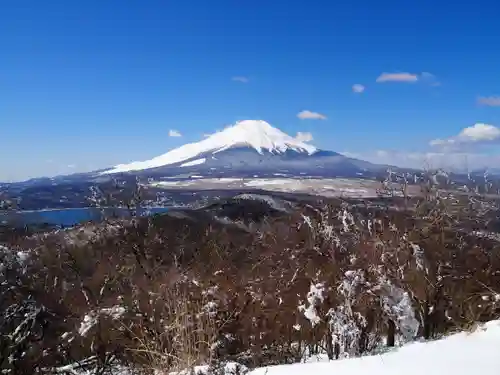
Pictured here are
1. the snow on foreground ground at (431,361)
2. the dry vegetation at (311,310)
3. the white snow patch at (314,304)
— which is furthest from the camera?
the white snow patch at (314,304)

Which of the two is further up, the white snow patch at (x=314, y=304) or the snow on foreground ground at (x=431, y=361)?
the snow on foreground ground at (x=431, y=361)

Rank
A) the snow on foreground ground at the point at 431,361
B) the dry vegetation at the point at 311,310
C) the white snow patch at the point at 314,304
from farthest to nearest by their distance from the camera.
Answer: the white snow patch at the point at 314,304, the dry vegetation at the point at 311,310, the snow on foreground ground at the point at 431,361

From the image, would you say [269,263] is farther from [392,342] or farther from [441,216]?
[392,342]

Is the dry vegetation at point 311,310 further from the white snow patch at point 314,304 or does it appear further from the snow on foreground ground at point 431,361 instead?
the snow on foreground ground at point 431,361

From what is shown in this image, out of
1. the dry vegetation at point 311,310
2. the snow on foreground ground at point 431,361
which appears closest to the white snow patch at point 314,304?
the dry vegetation at point 311,310

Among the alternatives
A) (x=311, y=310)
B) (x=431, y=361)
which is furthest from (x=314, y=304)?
(x=431, y=361)

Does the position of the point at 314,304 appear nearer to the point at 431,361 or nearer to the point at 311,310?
the point at 311,310

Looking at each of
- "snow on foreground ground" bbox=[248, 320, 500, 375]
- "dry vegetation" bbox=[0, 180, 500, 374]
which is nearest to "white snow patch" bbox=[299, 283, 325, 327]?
"dry vegetation" bbox=[0, 180, 500, 374]

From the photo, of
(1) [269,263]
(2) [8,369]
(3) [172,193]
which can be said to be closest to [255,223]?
(1) [269,263]

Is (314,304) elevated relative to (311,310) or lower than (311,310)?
elevated
